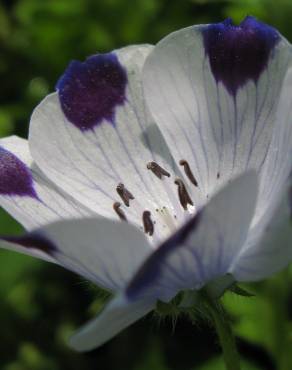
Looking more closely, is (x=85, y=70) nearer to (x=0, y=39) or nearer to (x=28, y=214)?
(x=28, y=214)

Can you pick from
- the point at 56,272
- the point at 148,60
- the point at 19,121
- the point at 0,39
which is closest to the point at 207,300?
the point at 148,60

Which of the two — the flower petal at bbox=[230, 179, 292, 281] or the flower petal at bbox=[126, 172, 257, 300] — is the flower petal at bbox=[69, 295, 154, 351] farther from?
the flower petal at bbox=[230, 179, 292, 281]

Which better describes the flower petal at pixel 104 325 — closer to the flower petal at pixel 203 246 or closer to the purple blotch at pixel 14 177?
the flower petal at pixel 203 246

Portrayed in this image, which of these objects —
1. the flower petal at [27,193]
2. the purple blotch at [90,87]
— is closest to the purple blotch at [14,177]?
the flower petal at [27,193]

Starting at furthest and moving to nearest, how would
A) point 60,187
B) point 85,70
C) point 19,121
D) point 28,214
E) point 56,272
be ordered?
point 19,121 → point 56,272 → point 85,70 → point 60,187 → point 28,214

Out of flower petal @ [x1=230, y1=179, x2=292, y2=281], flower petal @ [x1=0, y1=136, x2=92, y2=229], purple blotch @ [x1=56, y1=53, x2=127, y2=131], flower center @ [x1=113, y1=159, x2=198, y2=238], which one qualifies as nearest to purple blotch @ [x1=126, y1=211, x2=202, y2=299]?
flower petal @ [x1=230, y1=179, x2=292, y2=281]

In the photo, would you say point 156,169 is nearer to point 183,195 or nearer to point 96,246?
point 183,195

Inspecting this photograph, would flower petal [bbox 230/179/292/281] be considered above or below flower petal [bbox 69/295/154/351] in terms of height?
below
